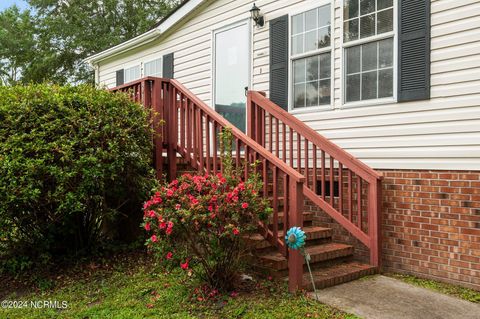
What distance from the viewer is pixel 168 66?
8781mm

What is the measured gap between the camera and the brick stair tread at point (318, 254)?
409cm

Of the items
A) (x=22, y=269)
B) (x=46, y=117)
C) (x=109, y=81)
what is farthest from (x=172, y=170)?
(x=109, y=81)

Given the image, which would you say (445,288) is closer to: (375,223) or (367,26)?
(375,223)

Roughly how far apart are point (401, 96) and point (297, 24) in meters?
2.04

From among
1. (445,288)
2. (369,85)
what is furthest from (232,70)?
(445,288)

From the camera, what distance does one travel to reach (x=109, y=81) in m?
11.1

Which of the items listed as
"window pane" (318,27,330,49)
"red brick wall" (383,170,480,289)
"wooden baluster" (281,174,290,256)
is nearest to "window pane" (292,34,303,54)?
"window pane" (318,27,330,49)

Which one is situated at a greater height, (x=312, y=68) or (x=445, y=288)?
(x=312, y=68)

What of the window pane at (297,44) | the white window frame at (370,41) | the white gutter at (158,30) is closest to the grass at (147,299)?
the white window frame at (370,41)

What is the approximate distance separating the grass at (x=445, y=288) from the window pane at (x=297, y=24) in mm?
3487

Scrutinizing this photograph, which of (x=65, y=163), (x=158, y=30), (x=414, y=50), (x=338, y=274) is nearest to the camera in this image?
(x=338, y=274)

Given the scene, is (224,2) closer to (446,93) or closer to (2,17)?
(446,93)

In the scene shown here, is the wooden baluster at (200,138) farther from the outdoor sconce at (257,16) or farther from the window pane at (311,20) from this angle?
the outdoor sconce at (257,16)

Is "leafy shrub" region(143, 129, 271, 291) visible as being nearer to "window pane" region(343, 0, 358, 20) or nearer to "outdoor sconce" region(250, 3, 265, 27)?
"window pane" region(343, 0, 358, 20)
